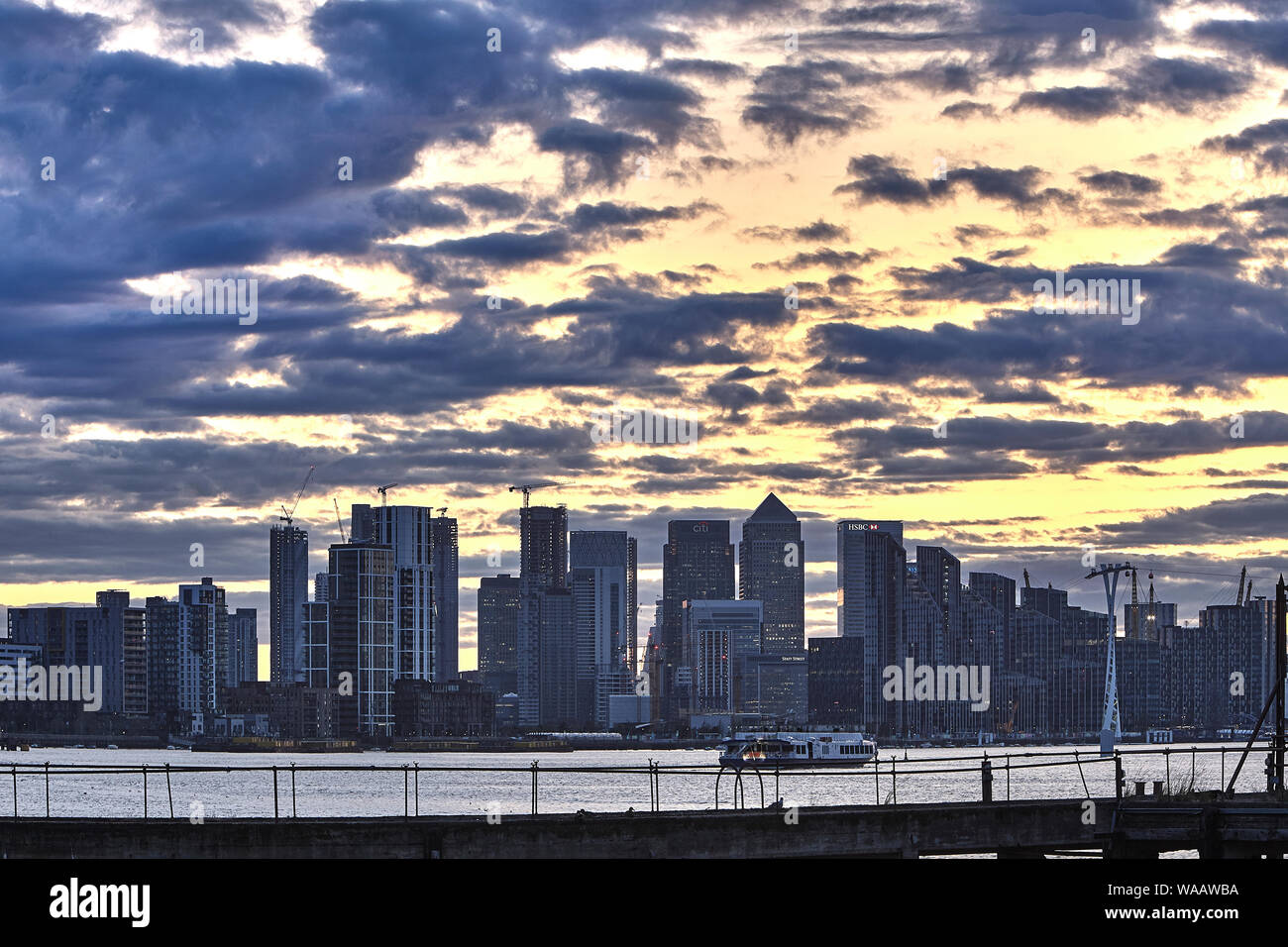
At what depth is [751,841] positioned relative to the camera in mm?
39250
